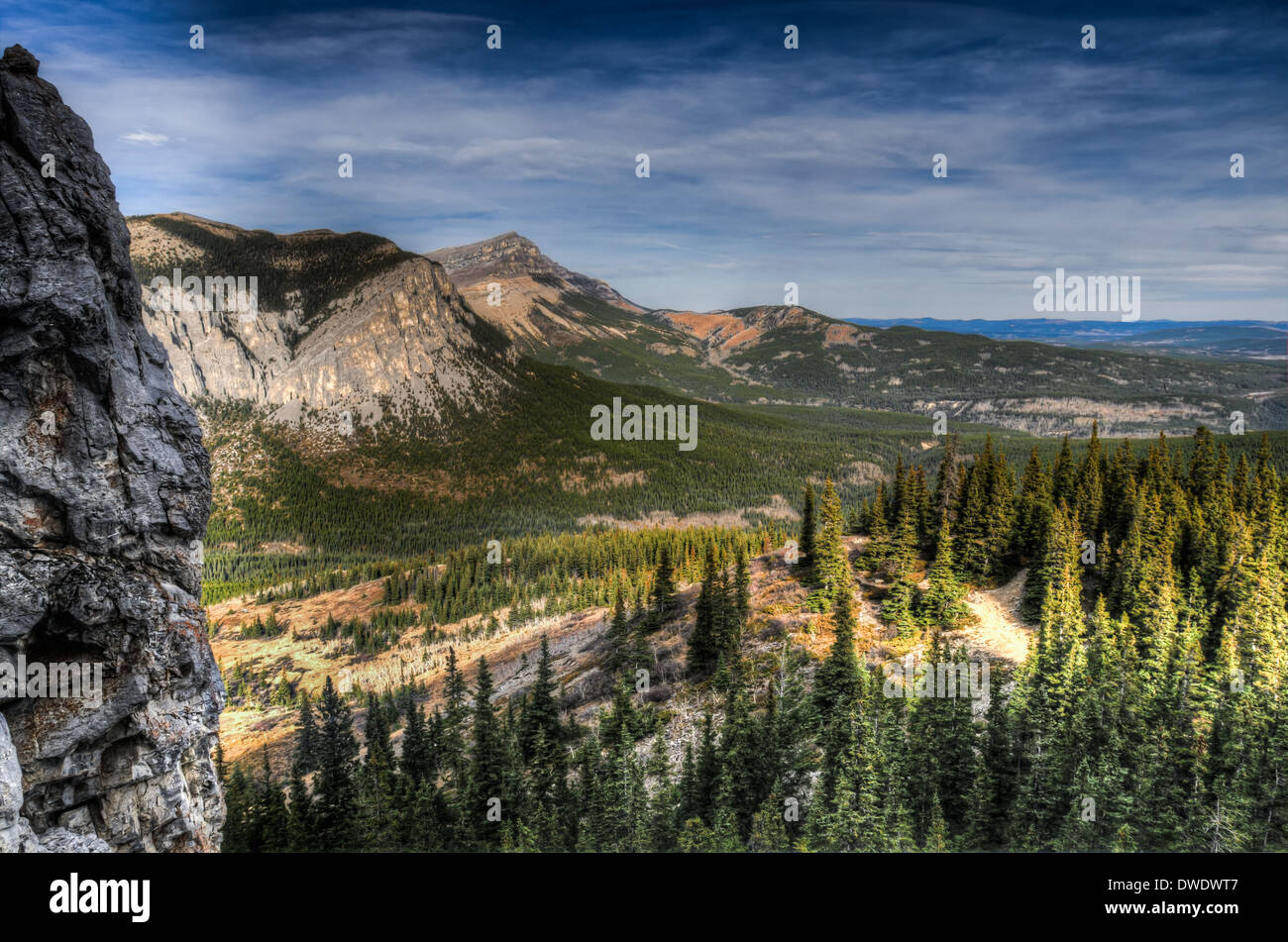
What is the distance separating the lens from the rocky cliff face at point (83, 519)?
49.6 ft

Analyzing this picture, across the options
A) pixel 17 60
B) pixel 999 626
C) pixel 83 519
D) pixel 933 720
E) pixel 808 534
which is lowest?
pixel 933 720

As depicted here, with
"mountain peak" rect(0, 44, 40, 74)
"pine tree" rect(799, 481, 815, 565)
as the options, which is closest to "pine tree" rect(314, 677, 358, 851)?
"mountain peak" rect(0, 44, 40, 74)

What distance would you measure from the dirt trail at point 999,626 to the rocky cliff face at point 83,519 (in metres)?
46.6

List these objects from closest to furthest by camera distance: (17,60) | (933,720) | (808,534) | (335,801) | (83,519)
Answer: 1. (83,519)
2. (17,60)
3. (933,720)
4. (335,801)
5. (808,534)

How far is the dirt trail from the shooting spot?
46406 mm

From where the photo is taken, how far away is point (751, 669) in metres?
49.5

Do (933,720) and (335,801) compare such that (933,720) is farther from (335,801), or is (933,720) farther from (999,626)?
(335,801)

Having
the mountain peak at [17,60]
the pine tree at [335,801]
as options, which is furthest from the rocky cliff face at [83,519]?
the pine tree at [335,801]

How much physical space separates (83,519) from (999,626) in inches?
2120

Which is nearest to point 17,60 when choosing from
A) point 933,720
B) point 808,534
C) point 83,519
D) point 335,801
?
point 83,519

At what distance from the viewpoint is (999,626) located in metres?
49.9
